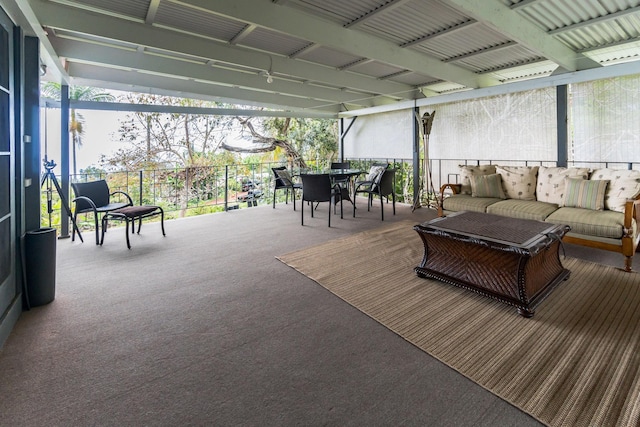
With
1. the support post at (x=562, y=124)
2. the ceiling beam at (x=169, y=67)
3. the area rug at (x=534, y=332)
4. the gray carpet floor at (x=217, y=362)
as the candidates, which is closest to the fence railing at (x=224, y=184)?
the support post at (x=562, y=124)

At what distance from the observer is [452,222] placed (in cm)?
313

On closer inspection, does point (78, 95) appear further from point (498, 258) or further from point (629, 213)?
point (629, 213)

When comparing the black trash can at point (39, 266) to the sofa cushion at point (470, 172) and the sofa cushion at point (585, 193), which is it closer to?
the sofa cushion at point (470, 172)

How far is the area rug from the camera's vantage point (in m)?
1.55

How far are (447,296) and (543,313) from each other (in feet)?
2.16

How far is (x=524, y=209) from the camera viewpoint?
4184mm

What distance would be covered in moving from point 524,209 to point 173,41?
4.82m

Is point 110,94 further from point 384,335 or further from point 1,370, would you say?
point 384,335

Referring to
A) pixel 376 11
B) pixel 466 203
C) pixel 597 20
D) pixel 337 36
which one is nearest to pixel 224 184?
pixel 337 36

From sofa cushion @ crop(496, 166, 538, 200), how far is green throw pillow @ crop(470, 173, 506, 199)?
0.09 metres

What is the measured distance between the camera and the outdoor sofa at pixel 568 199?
3.38 metres

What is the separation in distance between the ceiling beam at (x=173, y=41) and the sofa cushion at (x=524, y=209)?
11.0ft

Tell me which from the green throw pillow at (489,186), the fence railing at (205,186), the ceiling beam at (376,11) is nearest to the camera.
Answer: the ceiling beam at (376,11)

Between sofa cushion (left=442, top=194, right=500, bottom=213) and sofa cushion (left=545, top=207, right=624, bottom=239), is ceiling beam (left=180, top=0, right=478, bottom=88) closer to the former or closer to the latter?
sofa cushion (left=442, top=194, right=500, bottom=213)
